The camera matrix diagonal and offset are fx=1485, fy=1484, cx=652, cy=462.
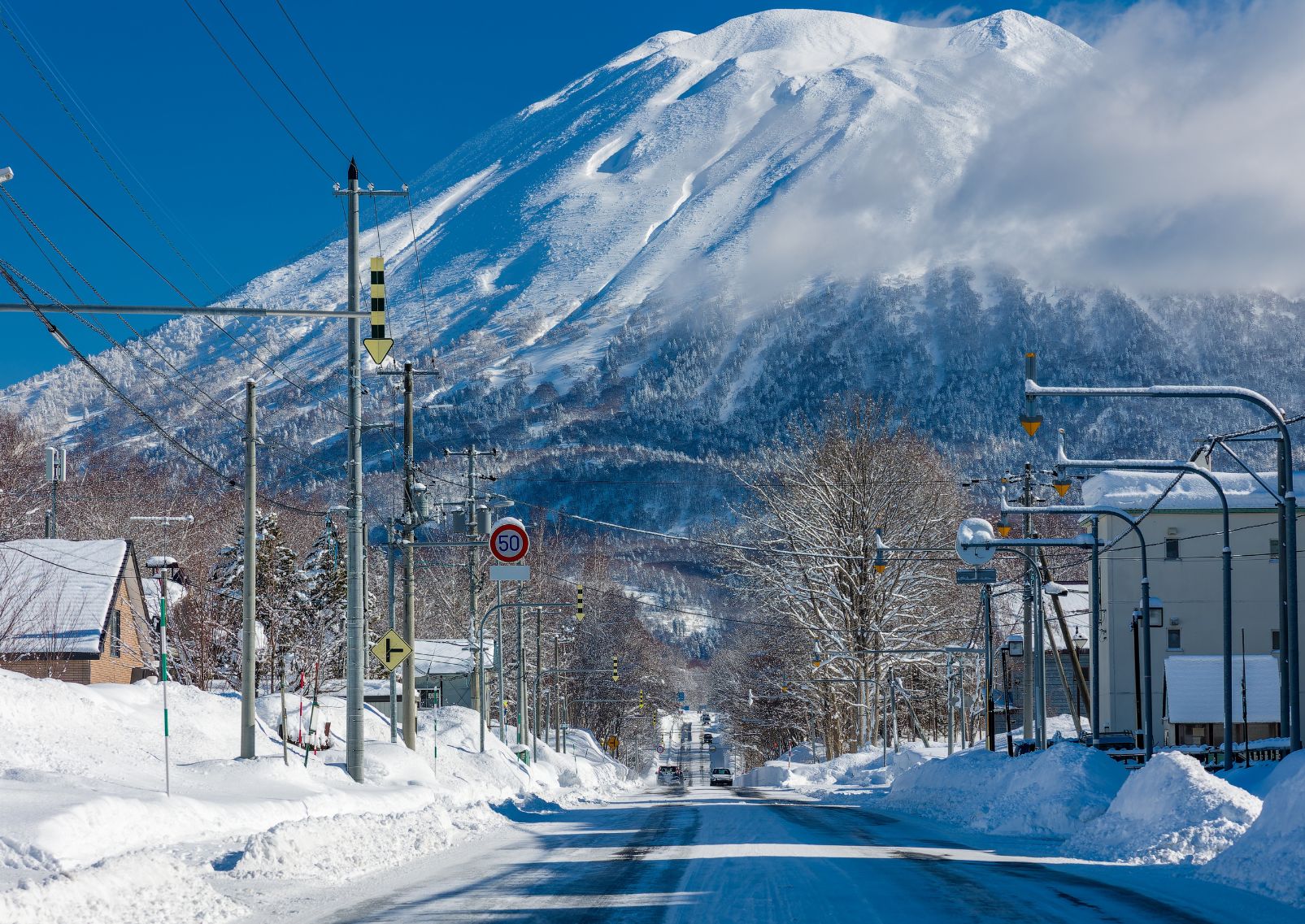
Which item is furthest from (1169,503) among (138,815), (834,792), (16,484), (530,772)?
(138,815)

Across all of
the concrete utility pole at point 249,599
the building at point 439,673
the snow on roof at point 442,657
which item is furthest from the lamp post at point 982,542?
the snow on roof at point 442,657

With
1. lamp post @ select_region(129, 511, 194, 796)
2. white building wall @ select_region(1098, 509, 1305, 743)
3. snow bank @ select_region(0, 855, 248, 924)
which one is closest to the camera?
snow bank @ select_region(0, 855, 248, 924)

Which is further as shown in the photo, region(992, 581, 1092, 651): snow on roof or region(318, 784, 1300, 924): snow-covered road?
region(992, 581, 1092, 651): snow on roof

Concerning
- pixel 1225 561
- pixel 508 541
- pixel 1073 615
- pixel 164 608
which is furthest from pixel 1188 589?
pixel 164 608

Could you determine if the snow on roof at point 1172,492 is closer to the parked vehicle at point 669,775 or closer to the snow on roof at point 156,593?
the snow on roof at point 156,593

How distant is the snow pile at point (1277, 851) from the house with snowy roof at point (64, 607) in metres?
44.9

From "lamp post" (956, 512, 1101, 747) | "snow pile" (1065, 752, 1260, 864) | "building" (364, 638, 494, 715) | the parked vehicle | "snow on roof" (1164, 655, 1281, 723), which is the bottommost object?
the parked vehicle

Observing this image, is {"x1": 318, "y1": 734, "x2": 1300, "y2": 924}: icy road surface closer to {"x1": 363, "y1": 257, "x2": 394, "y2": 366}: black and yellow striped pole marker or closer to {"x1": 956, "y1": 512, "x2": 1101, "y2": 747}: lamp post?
{"x1": 363, "y1": 257, "x2": 394, "y2": 366}: black and yellow striped pole marker

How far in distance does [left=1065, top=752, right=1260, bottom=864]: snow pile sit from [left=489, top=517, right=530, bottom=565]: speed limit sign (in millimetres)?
20224

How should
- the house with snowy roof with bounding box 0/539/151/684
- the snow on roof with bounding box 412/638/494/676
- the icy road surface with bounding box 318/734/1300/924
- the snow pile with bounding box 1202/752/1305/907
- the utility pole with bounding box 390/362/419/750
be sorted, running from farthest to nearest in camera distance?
the snow on roof with bounding box 412/638/494/676, the house with snowy roof with bounding box 0/539/151/684, the utility pole with bounding box 390/362/419/750, the snow pile with bounding box 1202/752/1305/907, the icy road surface with bounding box 318/734/1300/924

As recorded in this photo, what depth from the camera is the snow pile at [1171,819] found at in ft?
62.3

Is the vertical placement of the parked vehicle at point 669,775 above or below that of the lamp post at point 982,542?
below

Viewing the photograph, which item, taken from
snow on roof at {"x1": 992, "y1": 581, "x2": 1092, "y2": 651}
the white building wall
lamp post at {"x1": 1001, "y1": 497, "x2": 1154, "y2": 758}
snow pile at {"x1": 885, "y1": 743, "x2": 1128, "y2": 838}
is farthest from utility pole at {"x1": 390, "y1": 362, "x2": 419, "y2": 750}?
snow on roof at {"x1": 992, "y1": 581, "x2": 1092, "y2": 651}

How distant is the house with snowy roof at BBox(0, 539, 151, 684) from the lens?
177 feet
